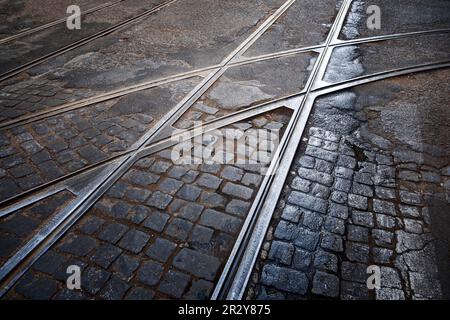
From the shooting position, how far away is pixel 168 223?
264cm

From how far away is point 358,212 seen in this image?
8.87 ft

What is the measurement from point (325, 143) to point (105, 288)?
8.70 ft

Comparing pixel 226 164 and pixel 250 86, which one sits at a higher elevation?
pixel 250 86

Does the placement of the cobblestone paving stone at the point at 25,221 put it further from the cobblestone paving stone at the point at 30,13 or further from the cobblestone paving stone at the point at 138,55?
the cobblestone paving stone at the point at 30,13

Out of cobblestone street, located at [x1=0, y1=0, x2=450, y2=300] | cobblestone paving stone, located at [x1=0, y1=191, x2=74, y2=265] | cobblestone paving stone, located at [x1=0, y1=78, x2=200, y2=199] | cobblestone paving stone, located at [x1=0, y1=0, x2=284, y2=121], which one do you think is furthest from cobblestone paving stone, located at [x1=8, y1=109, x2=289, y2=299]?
cobblestone paving stone, located at [x1=0, y1=0, x2=284, y2=121]

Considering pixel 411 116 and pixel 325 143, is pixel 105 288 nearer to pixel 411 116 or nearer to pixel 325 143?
pixel 325 143

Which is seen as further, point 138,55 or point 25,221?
point 138,55

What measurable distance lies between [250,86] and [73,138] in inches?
96.7

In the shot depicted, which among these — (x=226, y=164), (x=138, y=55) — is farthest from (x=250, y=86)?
(x=138, y=55)

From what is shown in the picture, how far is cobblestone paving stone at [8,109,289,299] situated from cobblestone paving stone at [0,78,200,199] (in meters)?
0.58

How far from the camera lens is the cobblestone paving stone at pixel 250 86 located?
150 inches

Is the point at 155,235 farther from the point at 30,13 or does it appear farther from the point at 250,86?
the point at 30,13

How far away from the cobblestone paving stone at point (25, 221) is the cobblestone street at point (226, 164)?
0.05ft

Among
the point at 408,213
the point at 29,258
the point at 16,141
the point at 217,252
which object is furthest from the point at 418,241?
the point at 16,141
